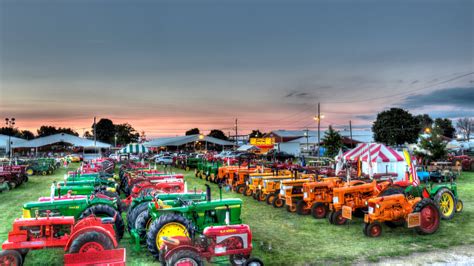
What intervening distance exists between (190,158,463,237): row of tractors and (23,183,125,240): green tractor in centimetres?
284

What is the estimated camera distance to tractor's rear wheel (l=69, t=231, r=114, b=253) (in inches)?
253

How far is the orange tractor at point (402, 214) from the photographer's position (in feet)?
29.6

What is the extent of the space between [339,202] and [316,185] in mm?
1320

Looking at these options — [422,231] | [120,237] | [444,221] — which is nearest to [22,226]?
[120,237]

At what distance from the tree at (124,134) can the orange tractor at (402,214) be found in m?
104

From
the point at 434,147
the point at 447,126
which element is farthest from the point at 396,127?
the point at 447,126

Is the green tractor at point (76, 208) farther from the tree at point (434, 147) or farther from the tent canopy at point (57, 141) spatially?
the tent canopy at point (57, 141)

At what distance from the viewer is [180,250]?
5875 millimetres

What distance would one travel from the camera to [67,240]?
6.93 metres

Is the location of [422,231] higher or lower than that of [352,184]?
lower

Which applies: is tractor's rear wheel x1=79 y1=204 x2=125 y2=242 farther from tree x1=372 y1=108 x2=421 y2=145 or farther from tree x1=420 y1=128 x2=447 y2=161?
tree x1=372 y1=108 x2=421 y2=145

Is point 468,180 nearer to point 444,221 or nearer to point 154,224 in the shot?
point 444,221

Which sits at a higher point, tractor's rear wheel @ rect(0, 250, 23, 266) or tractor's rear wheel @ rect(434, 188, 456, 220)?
tractor's rear wheel @ rect(434, 188, 456, 220)

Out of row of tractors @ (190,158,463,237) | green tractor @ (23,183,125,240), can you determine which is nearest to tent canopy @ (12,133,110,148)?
row of tractors @ (190,158,463,237)
